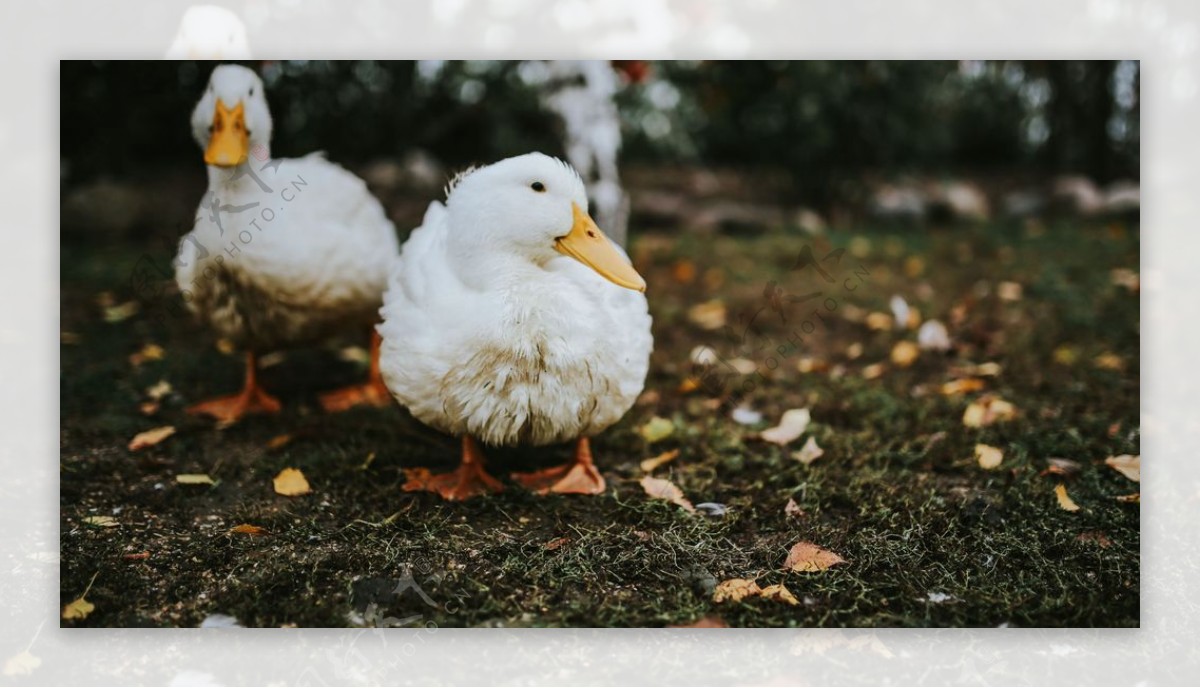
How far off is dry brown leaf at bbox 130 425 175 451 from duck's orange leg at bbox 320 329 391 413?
472mm

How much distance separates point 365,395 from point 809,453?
1455mm

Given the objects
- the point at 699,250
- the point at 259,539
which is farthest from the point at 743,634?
the point at 699,250

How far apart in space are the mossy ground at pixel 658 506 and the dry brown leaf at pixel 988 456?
2 cm

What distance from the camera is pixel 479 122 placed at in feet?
15.0

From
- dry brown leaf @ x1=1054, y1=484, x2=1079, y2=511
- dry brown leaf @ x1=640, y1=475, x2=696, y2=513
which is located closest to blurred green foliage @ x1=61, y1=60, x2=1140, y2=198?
dry brown leaf @ x1=1054, y1=484, x2=1079, y2=511

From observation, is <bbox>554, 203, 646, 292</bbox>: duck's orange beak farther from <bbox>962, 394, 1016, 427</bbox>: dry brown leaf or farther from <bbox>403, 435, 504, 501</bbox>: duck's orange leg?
<bbox>962, 394, 1016, 427</bbox>: dry brown leaf

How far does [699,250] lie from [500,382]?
2753 millimetres

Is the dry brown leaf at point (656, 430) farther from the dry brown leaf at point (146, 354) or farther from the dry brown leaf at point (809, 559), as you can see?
the dry brown leaf at point (146, 354)

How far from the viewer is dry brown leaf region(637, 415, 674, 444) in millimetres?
2818

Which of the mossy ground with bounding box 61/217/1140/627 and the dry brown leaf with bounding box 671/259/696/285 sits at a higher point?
the dry brown leaf with bounding box 671/259/696/285

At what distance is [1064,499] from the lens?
2.44 m

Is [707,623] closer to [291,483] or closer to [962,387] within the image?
[291,483]

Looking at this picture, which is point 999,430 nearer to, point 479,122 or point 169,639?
point 169,639

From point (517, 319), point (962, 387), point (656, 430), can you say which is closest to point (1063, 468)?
point (962, 387)
